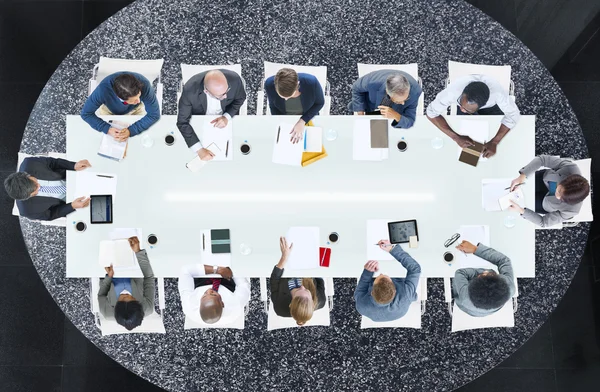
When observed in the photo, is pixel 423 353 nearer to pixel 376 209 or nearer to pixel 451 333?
pixel 451 333

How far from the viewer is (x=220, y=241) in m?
3.47

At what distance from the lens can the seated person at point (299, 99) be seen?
3528 mm

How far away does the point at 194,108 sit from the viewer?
3.59 metres

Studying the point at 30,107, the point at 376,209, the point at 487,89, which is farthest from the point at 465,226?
the point at 30,107

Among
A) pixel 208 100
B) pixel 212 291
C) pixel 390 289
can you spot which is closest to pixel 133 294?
pixel 212 291

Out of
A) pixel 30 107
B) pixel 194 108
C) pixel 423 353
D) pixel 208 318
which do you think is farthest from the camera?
pixel 30 107

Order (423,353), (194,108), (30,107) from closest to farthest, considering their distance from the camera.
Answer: (194,108) < (423,353) < (30,107)

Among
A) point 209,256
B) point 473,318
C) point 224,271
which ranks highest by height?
point 209,256

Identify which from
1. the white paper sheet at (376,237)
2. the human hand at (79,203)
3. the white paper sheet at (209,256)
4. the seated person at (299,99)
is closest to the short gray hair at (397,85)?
the seated person at (299,99)

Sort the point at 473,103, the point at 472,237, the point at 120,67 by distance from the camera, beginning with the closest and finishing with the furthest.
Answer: the point at 473,103
the point at 472,237
the point at 120,67

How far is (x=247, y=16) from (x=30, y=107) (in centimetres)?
210

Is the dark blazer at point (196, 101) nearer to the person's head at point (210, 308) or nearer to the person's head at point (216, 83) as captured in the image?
the person's head at point (216, 83)

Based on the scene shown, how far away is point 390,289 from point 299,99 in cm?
149

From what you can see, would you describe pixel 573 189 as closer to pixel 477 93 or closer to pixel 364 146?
pixel 477 93
